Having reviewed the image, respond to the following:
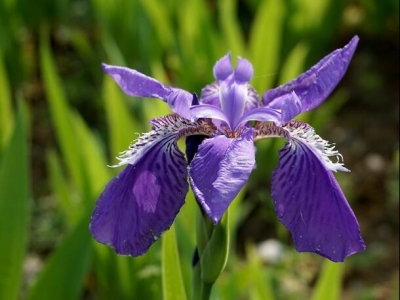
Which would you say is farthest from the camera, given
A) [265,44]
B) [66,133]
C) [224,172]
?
[265,44]

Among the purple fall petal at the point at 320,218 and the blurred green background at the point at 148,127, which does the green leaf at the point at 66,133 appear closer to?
the blurred green background at the point at 148,127

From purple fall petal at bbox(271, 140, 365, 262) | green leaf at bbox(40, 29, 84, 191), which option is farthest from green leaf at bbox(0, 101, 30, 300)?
purple fall petal at bbox(271, 140, 365, 262)

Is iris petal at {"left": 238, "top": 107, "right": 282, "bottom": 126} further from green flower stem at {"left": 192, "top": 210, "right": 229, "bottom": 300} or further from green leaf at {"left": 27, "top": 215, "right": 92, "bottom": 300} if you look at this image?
green leaf at {"left": 27, "top": 215, "right": 92, "bottom": 300}

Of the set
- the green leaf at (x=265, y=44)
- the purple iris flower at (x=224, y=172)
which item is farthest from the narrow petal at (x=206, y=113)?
the green leaf at (x=265, y=44)

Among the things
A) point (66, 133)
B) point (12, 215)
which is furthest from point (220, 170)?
point (66, 133)

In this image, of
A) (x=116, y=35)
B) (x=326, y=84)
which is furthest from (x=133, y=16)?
(x=326, y=84)

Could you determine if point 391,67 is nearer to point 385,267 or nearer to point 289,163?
point 385,267

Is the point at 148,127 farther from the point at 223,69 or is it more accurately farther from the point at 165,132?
the point at 165,132
